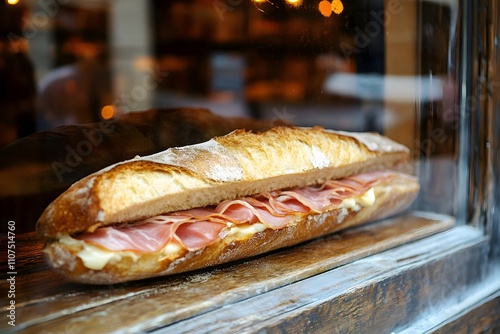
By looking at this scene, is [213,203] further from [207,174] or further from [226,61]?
[226,61]

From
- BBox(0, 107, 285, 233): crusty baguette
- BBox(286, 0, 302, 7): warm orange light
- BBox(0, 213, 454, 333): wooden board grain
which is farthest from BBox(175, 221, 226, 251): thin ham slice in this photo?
BBox(286, 0, 302, 7): warm orange light

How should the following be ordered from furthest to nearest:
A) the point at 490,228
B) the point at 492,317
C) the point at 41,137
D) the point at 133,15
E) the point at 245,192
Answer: the point at 133,15 < the point at 490,228 < the point at 492,317 < the point at 245,192 < the point at 41,137

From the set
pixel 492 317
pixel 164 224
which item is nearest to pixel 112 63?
pixel 164 224

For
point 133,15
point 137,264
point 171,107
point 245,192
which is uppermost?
point 133,15

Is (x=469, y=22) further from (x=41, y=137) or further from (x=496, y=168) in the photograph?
(x=41, y=137)
